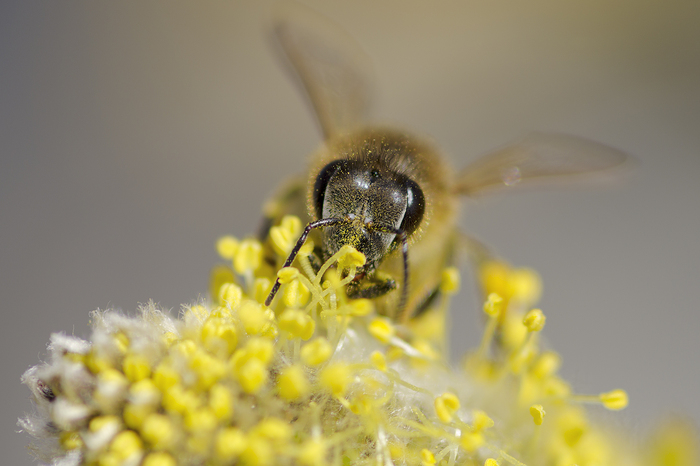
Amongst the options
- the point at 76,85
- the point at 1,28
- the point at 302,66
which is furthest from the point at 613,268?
the point at 1,28

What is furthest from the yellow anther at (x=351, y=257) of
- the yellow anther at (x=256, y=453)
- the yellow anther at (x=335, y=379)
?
the yellow anther at (x=256, y=453)

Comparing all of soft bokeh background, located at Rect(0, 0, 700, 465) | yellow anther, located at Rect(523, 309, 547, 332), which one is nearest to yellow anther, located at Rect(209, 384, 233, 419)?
yellow anther, located at Rect(523, 309, 547, 332)

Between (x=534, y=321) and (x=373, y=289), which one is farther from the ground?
(x=373, y=289)

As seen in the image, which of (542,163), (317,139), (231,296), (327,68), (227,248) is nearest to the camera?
(231,296)

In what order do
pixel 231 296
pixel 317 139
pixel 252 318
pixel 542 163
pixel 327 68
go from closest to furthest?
pixel 252 318
pixel 231 296
pixel 542 163
pixel 327 68
pixel 317 139

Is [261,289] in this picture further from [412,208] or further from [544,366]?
[544,366]

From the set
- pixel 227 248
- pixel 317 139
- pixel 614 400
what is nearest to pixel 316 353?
pixel 227 248

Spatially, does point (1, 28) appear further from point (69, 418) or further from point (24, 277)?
point (69, 418)

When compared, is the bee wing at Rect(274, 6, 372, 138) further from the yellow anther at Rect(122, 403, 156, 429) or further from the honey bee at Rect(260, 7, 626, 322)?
the yellow anther at Rect(122, 403, 156, 429)

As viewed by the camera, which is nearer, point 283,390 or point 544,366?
point 283,390
